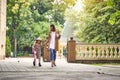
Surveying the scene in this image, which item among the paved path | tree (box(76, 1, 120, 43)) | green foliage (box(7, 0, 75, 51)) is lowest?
the paved path

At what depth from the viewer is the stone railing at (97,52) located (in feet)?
77.2

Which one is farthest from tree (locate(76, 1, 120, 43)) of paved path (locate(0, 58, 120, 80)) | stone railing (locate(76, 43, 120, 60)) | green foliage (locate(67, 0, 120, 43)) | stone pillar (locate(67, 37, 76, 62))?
paved path (locate(0, 58, 120, 80))

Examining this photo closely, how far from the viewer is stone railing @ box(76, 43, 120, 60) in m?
23.5

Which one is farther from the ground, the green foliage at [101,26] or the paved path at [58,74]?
the green foliage at [101,26]

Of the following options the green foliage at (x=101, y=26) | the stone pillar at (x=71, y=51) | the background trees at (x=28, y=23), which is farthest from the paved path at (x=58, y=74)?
the background trees at (x=28, y=23)

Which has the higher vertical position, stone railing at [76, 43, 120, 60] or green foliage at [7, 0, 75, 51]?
green foliage at [7, 0, 75, 51]

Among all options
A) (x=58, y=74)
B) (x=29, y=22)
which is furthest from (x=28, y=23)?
(x=58, y=74)

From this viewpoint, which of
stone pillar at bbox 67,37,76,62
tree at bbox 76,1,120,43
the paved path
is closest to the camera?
the paved path

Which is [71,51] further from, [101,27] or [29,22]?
[29,22]

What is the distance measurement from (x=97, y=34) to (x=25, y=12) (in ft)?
80.2

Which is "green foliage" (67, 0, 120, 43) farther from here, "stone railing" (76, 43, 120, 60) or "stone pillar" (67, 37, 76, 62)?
"stone pillar" (67, 37, 76, 62)

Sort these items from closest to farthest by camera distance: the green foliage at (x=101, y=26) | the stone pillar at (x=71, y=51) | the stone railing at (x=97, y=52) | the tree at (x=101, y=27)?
the stone pillar at (x=71, y=51) < the stone railing at (x=97, y=52) < the green foliage at (x=101, y=26) < the tree at (x=101, y=27)

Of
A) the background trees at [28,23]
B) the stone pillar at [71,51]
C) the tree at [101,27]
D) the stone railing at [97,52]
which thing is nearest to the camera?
the stone pillar at [71,51]

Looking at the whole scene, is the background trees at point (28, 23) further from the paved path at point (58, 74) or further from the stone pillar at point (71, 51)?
the paved path at point (58, 74)
